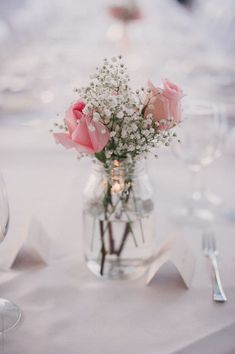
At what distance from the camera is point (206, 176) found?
139 cm

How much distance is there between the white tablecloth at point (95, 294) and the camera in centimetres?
83

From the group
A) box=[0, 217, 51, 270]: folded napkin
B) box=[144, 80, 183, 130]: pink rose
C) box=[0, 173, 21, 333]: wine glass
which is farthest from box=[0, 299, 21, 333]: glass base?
box=[144, 80, 183, 130]: pink rose

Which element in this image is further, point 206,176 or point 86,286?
point 206,176

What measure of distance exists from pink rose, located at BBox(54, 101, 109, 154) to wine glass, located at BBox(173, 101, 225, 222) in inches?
14.1

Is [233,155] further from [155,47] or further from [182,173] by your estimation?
[155,47]

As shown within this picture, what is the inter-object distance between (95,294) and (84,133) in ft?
0.86

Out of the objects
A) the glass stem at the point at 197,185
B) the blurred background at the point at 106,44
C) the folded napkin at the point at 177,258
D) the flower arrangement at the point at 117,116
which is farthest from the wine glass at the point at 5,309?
the blurred background at the point at 106,44

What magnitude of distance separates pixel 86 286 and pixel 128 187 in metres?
0.17

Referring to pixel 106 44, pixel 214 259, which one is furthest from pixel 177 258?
pixel 106 44

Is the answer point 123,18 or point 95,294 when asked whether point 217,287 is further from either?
point 123,18

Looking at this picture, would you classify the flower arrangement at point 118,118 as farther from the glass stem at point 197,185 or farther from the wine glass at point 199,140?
the glass stem at point 197,185

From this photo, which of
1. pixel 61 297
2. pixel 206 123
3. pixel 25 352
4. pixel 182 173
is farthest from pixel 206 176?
pixel 25 352

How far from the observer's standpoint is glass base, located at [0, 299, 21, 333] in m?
0.86

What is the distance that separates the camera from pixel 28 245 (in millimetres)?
1064
